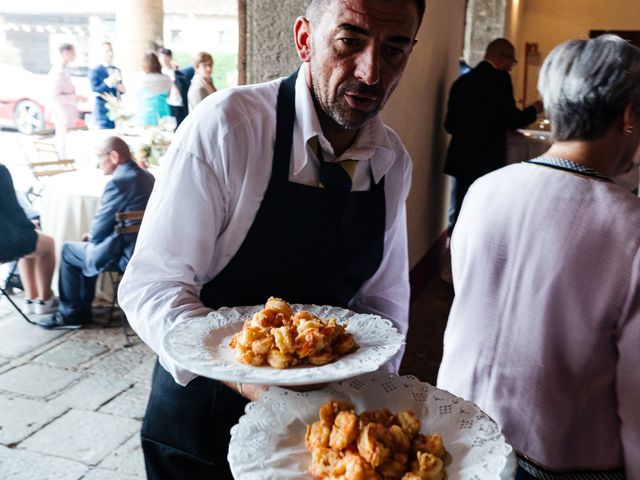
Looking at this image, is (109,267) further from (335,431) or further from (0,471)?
(335,431)

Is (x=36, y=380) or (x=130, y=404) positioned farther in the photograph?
(x=36, y=380)

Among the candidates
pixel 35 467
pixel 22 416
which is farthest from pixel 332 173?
pixel 22 416

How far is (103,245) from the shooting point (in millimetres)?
4082

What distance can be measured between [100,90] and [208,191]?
22.9 ft

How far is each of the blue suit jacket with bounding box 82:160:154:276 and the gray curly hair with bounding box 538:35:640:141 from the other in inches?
122

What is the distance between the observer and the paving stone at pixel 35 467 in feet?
8.82

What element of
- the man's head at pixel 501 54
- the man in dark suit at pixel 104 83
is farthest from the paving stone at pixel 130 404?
the man in dark suit at pixel 104 83

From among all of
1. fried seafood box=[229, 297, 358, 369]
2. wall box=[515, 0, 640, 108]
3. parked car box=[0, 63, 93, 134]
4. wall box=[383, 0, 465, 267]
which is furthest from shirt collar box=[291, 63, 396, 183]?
wall box=[515, 0, 640, 108]

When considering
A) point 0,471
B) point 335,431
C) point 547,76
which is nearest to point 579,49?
point 547,76

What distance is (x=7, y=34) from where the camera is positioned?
36.3ft

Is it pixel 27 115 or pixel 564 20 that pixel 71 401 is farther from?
pixel 564 20

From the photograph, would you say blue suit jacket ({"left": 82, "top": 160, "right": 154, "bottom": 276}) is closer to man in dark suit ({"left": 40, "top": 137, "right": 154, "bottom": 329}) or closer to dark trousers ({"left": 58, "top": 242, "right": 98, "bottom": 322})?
man in dark suit ({"left": 40, "top": 137, "right": 154, "bottom": 329})

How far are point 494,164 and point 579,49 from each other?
3742 millimetres

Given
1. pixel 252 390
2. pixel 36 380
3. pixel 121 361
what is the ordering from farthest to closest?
pixel 121 361
pixel 36 380
pixel 252 390
